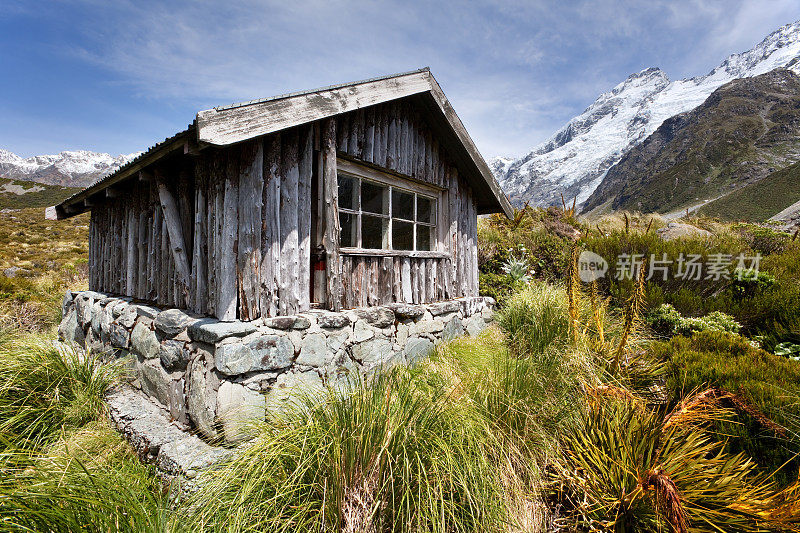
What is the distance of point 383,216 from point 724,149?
79139 millimetres

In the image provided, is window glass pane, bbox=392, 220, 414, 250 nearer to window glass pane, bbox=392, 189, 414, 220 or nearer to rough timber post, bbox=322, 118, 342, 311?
window glass pane, bbox=392, 189, 414, 220

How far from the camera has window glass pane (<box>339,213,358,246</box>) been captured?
177 inches

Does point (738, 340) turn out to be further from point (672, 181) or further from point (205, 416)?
point (672, 181)

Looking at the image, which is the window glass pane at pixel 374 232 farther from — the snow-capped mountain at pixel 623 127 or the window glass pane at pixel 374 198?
the snow-capped mountain at pixel 623 127

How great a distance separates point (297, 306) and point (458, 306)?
123 inches

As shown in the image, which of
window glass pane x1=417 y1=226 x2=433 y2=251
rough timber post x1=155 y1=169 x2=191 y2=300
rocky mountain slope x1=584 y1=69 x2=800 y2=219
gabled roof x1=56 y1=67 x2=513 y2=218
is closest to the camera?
gabled roof x1=56 y1=67 x2=513 y2=218

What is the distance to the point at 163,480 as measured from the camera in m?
2.92

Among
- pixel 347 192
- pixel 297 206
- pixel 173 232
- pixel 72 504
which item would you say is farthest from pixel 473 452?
pixel 173 232

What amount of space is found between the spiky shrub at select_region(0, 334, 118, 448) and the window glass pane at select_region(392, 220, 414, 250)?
3.83 meters

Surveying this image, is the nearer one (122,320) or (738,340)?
(738,340)

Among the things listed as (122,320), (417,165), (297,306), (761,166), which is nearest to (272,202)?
(297,306)

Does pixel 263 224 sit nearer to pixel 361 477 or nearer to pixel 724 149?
pixel 361 477

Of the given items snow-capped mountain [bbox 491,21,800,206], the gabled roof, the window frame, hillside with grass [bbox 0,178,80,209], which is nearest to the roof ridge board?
the gabled roof

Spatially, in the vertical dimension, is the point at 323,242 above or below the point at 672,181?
below
